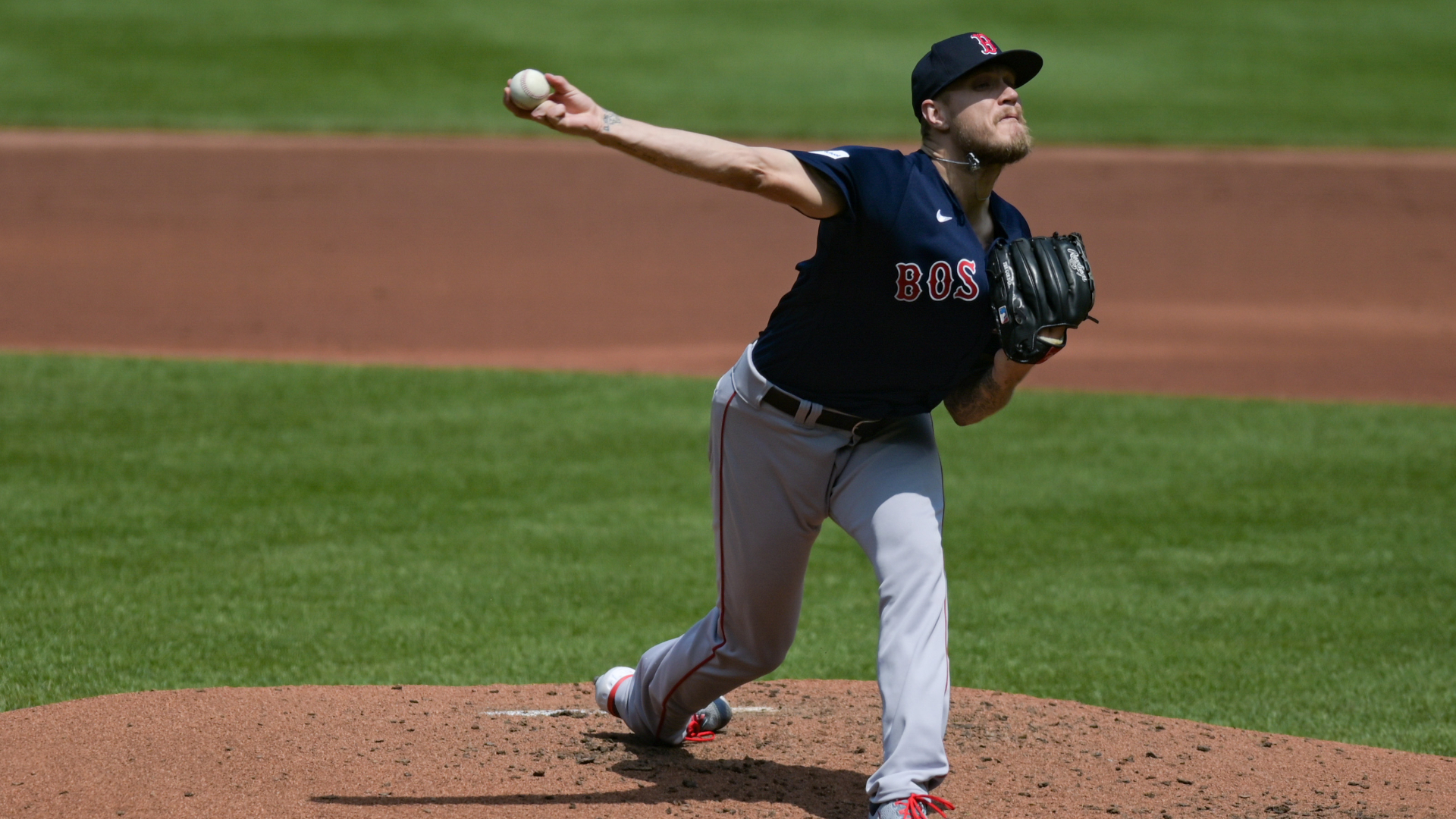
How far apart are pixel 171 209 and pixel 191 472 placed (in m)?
8.61

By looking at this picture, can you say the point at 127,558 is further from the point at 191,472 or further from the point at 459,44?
the point at 459,44

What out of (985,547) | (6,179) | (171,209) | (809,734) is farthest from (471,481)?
(6,179)

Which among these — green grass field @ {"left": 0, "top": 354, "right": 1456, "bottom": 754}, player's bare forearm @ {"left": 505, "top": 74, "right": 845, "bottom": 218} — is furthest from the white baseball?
green grass field @ {"left": 0, "top": 354, "right": 1456, "bottom": 754}

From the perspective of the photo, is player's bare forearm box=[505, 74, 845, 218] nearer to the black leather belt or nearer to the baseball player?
the baseball player

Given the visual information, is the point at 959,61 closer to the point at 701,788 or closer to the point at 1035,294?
the point at 1035,294

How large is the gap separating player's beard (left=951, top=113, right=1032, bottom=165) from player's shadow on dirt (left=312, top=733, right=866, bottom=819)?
63.1 inches

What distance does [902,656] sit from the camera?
3666 mm

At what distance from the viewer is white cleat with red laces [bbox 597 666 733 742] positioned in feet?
14.5

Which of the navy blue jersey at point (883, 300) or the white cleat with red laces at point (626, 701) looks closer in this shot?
the navy blue jersey at point (883, 300)

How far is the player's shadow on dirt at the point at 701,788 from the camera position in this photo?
3.83 meters

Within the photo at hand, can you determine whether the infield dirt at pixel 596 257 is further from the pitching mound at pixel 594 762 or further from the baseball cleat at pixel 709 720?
the baseball cleat at pixel 709 720

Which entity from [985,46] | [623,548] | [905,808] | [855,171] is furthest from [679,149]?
[623,548]

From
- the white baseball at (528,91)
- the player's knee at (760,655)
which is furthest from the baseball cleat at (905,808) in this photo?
the white baseball at (528,91)

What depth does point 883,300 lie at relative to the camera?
3754mm
